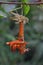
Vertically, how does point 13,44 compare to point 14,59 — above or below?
above

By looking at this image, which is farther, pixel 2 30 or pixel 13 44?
pixel 2 30

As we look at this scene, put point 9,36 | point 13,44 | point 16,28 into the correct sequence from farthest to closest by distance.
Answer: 1. point 16,28
2. point 9,36
3. point 13,44

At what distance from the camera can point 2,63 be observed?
7.09 feet

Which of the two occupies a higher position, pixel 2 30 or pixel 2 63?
pixel 2 30

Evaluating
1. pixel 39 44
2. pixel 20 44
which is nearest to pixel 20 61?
pixel 39 44

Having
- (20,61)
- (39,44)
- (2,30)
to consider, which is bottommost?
(20,61)

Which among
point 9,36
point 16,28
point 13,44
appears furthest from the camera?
point 16,28

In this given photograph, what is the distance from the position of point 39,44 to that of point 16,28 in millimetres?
256

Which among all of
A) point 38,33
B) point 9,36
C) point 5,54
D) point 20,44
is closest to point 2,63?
point 5,54

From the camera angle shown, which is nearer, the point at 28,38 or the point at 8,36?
the point at 8,36

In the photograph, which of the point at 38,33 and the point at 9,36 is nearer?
the point at 9,36

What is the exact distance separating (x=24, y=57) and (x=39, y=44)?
0.71 ft

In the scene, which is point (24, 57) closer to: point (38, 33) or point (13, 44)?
point (38, 33)

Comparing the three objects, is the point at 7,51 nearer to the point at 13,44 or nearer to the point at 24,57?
the point at 24,57
